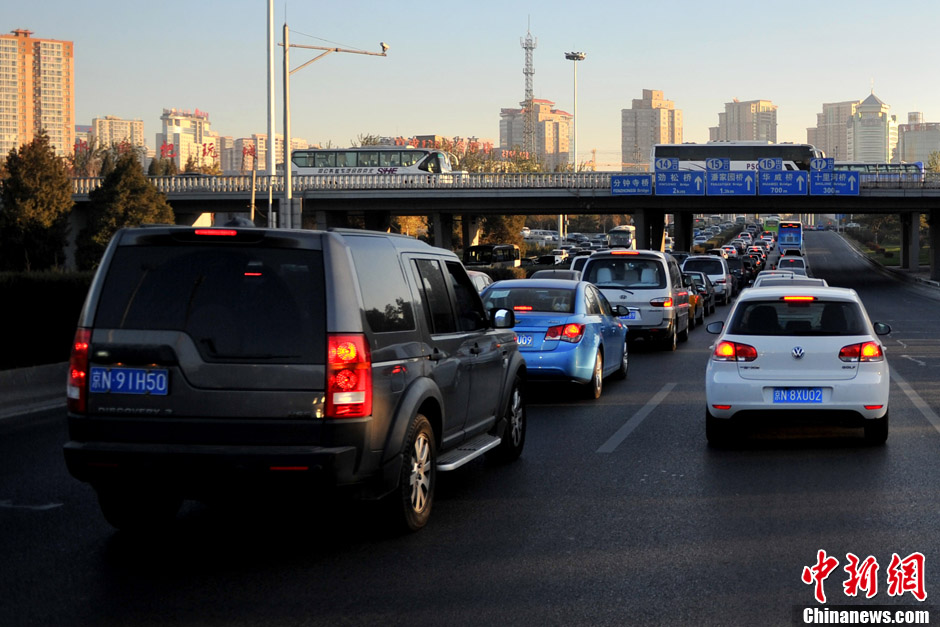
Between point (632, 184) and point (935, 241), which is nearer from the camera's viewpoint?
point (632, 184)

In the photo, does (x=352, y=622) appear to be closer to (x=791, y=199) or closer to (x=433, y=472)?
(x=433, y=472)

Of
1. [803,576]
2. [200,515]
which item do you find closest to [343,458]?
[200,515]

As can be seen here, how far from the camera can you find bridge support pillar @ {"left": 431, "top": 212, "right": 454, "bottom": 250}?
6831 centimetres

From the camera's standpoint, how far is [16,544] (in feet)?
23.0

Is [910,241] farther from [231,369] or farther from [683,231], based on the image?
[231,369]

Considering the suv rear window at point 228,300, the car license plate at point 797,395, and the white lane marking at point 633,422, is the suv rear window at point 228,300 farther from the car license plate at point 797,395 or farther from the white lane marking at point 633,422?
the car license plate at point 797,395

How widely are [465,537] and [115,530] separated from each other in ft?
7.52

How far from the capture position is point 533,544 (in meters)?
Answer: 6.86

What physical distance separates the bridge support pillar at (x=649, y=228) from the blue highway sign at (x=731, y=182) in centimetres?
612

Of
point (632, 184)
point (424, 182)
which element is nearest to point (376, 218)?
point (424, 182)

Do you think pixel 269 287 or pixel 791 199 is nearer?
pixel 269 287

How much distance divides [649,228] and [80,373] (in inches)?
2479

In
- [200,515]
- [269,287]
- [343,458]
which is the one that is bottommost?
[200,515]

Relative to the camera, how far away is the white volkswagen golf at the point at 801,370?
1024 cm
